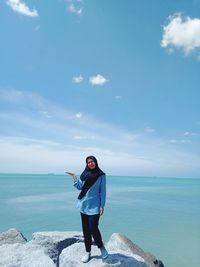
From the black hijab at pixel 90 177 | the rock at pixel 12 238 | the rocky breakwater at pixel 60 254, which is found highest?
the black hijab at pixel 90 177

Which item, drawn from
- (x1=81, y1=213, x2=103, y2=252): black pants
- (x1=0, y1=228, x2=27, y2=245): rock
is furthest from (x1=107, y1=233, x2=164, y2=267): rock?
(x1=0, y1=228, x2=27, y2=245): rock

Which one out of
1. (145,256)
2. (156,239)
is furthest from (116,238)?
(156,239)

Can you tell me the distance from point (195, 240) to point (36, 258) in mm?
13907

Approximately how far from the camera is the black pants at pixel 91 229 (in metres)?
6.66

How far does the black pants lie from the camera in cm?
666

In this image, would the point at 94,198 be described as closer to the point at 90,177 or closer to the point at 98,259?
the point at 90,177

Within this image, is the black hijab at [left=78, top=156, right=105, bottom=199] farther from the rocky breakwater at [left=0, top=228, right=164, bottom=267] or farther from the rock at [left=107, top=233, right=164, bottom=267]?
the rock at [left=107, top=233, right=164, bottom=267]

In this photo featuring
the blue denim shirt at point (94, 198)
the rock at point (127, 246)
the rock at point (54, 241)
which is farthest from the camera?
the rock at point (127, 246)

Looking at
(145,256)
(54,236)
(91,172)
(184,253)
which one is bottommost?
(184,253)

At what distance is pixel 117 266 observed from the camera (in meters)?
6.46

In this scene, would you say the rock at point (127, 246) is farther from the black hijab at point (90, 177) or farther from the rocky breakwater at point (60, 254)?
the black hijab at point (90, 177)

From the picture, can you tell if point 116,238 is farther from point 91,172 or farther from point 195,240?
point 195,240

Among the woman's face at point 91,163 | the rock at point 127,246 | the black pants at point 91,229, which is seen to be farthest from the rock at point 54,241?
the woman's face at point 91,163

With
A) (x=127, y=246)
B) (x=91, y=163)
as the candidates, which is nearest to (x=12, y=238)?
(x=127, y=246)
